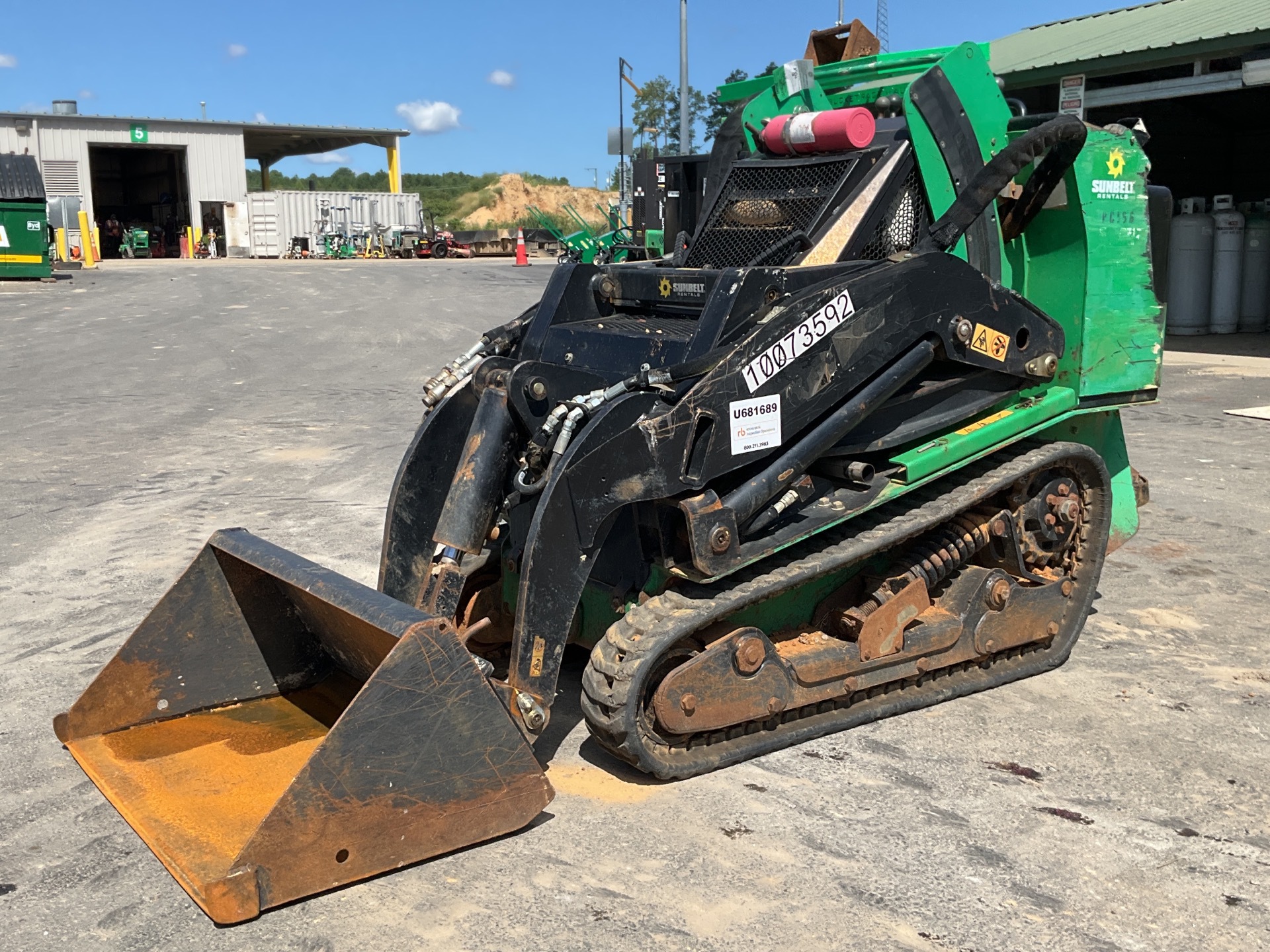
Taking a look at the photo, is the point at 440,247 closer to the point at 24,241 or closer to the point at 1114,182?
the point at 24,241

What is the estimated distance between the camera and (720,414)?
3936 millimetres

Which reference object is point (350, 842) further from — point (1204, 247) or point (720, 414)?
point (1204, 247)

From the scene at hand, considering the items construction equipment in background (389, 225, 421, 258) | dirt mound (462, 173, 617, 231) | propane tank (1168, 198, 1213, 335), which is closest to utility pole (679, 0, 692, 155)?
propane tank (1168, 198, 1213, 335)

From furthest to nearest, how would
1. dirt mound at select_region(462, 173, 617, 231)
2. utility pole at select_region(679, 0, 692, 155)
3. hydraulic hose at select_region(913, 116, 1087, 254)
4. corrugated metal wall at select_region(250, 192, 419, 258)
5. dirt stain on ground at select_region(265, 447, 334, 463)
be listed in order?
1. dirt mound at select_region(462, 173, 617, 231)
2. corrugated metal wall at select_region(250, 192, 419, 258)
3. utility pole at select_region(679, 0, 692, 155)
4. dirt stain on ground at select_region(265, 447, 334, 463)
5. hydraulic hose at select_region(913, 116, 1087, 254)

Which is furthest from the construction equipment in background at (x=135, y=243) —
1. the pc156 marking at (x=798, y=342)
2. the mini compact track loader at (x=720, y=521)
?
the pc156 marking at (x=798, y=342)

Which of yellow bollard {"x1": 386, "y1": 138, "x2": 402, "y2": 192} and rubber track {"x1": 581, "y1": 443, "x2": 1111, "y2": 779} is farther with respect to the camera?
yellow bollard {"x1": 386, "y1": 138, "x2": 402, "y2": 192}

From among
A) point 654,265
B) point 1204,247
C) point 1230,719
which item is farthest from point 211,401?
point 1204,247

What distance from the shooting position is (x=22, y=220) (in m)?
24.5

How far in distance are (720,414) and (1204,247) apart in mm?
15681

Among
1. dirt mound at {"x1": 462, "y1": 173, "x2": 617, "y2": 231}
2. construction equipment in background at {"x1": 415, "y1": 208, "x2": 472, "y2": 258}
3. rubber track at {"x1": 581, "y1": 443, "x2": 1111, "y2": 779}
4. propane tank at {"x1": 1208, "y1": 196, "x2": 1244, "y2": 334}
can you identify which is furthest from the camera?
dirt mound at {"x1": 462, "y1": 173, "x2": 617, "y2": 231}

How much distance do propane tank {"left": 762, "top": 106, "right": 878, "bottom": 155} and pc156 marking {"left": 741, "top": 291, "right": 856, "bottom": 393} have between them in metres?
0.98

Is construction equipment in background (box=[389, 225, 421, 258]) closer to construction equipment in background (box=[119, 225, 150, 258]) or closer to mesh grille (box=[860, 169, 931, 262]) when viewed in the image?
construction equipment in background (box=[119, 225, 150, 258])

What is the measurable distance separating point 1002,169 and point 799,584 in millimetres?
1786

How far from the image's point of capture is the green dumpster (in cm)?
2372
